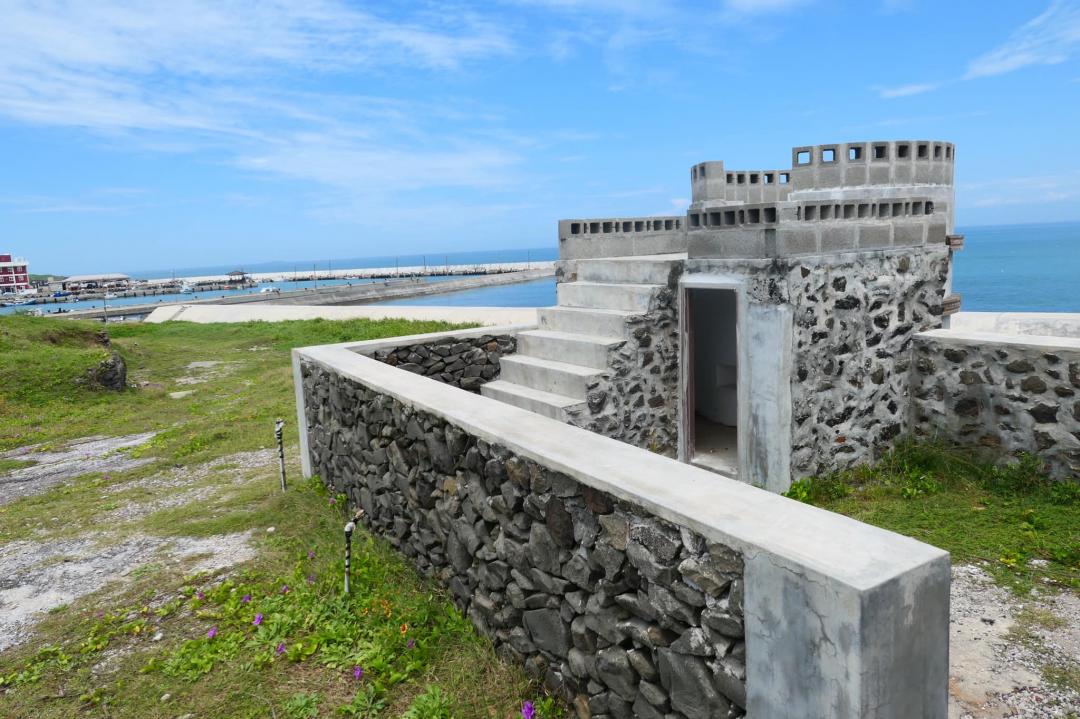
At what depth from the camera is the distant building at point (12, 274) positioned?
10269 centimetres

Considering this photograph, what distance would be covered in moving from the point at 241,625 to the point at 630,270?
5.20 m

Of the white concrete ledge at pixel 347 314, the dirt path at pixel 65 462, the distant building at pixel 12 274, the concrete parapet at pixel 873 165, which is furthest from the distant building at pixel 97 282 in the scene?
the concrete parapet at pixel 873 165

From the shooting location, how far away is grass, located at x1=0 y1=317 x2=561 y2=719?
4.19m

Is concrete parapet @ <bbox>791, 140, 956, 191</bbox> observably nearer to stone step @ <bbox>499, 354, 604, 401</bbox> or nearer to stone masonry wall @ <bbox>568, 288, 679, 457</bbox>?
stone masonry wall @ <bbox>568, 288, 679, 457</bbox>

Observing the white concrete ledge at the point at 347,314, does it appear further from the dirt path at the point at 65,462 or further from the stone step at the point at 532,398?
the stone step at the point at 532,398

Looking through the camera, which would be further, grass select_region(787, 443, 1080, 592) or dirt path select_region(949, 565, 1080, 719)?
grass select_region(787, 443, 1080, 592)

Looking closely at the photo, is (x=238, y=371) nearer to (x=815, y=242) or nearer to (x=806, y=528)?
(x=815, y=242)

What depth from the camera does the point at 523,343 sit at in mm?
8969

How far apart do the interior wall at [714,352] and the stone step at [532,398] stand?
281cm

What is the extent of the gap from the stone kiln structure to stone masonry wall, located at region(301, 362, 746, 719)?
0.01 m

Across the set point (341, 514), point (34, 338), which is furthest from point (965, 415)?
point (34, 338)

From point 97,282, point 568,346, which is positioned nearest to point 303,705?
point 568,346

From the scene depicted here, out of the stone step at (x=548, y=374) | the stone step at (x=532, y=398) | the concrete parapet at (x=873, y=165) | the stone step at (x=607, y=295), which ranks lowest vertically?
the stone step at (x=532, y=398)

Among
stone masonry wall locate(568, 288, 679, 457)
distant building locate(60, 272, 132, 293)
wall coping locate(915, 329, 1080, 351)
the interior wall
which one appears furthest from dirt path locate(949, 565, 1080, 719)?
distant building locate(60, 272, 132, 293)
